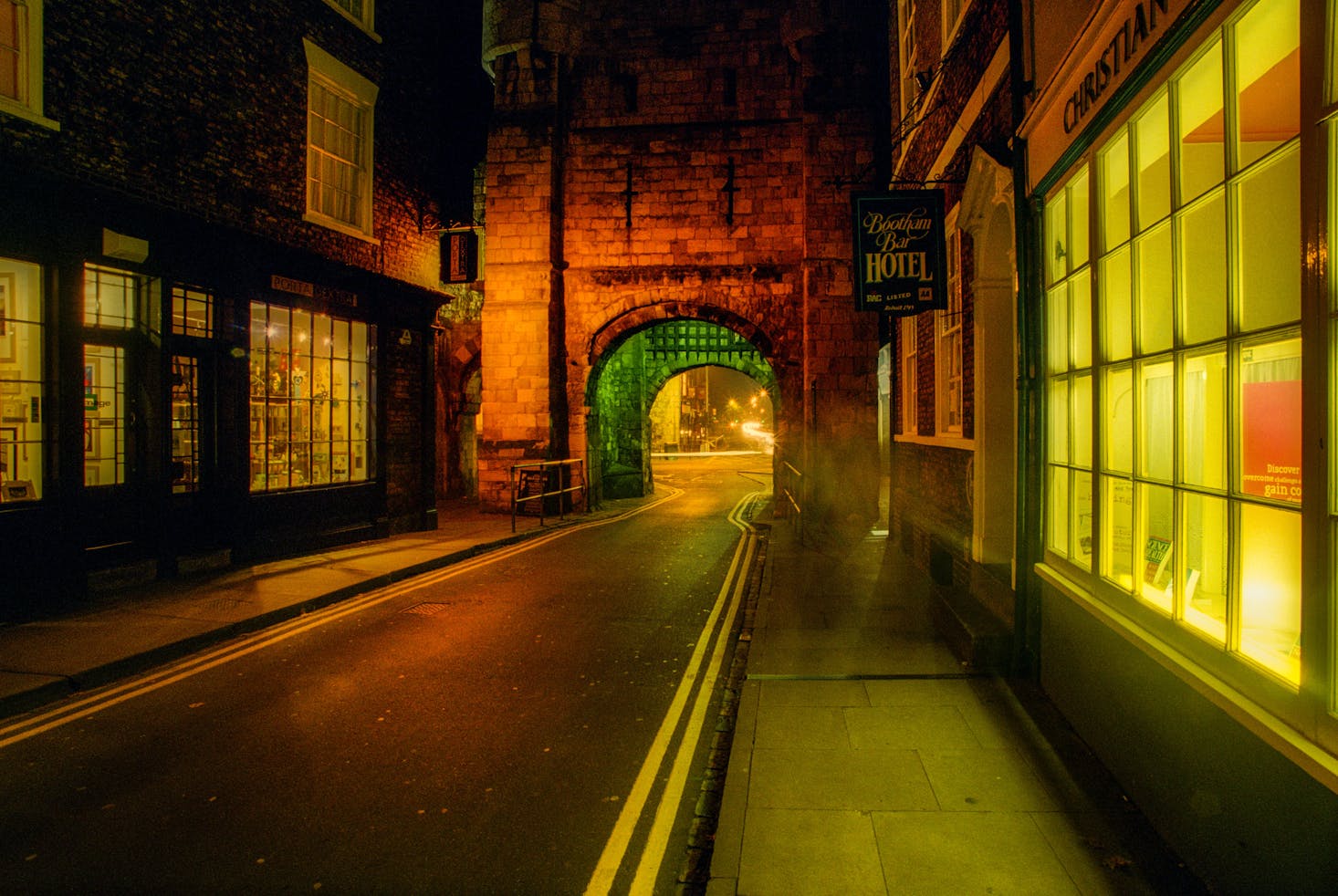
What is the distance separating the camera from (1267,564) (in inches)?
99.4

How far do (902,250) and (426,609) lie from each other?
605cm

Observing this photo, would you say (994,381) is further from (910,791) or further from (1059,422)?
(910,791)

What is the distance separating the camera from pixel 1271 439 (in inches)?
A: 103

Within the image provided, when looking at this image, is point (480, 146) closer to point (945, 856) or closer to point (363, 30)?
point (363, 30)

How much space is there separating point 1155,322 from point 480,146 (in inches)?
663

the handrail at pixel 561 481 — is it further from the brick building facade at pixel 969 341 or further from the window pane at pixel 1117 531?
the window pane at pixel 1117 531

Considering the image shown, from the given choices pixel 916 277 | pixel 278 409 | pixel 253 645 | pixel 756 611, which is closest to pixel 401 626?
pixel 253 645

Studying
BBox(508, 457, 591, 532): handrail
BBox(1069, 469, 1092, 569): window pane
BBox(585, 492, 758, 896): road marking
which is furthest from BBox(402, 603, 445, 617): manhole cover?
BBox(508, 457, 591, 532): handrail

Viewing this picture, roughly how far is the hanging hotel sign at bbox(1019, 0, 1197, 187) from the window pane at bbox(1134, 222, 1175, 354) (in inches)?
31.1

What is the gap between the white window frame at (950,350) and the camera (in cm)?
720

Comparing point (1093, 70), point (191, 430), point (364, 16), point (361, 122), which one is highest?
point (364, 16)

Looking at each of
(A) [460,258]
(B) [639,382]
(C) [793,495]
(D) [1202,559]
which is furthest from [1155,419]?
(B) [639,382]

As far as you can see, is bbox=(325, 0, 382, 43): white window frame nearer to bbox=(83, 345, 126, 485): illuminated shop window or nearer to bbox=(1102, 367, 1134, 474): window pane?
bbox=(83, 345, 126, 485): illuminated shop window

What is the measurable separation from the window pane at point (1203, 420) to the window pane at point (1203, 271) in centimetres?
12
